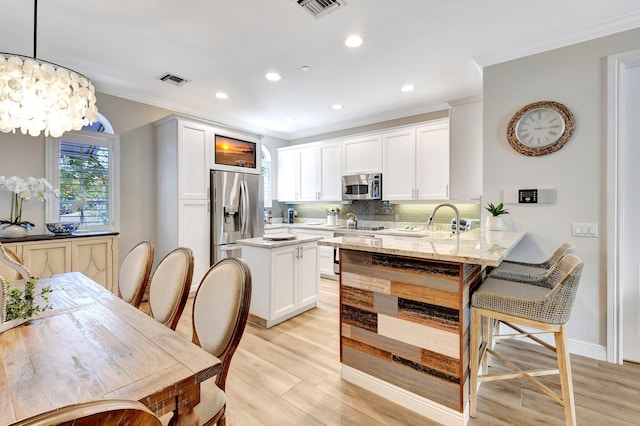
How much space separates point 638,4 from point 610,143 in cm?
100

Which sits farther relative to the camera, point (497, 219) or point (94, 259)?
point (94, 259)

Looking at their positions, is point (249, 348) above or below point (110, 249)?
below

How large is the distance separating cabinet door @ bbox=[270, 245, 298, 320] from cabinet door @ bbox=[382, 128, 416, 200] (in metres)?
1.99

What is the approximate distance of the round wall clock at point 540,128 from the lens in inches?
98.4

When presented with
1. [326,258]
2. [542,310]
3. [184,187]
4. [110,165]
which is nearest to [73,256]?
[110,165]

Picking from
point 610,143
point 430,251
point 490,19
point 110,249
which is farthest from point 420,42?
point 110,249

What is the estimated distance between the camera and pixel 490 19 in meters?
2.27

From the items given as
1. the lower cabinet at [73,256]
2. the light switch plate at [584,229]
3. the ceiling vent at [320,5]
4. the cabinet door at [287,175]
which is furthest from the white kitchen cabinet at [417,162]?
the lower cabinet at [73,256]

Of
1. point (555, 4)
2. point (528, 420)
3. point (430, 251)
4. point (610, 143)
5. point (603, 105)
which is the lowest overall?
point (528, 420)

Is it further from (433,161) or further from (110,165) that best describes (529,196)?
(110,165)

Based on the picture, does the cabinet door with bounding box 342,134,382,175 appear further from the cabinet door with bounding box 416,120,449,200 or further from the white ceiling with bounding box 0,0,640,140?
the white ceiling with bounding box 0,0,640,140

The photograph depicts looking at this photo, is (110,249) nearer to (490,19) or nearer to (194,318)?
(194,318)

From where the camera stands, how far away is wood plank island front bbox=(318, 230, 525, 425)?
64.6 inches

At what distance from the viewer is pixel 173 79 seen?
3.37 m
